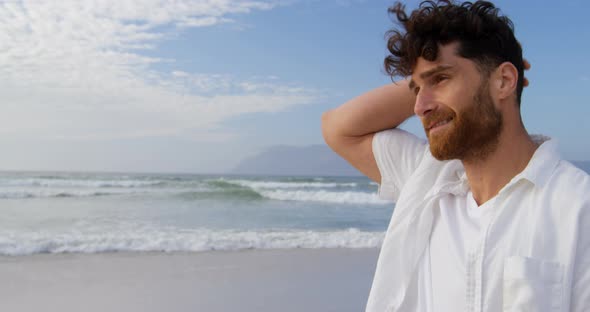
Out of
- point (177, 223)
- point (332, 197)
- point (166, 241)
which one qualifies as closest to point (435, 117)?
point (166, 241)

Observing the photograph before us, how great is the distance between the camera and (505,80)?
5.46ft

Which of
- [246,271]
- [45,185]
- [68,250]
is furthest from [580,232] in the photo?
[45,185]

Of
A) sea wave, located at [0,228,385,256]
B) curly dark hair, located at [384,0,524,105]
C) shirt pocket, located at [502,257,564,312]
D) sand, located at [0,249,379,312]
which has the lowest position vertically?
sand, located at [0,249,379,312]

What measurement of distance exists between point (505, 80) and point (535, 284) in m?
0.70

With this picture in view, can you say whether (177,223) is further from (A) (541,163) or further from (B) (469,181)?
(A) (541,163)

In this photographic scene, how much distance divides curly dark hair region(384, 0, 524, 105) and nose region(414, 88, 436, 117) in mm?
123

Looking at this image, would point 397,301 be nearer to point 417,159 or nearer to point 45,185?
point 417,159

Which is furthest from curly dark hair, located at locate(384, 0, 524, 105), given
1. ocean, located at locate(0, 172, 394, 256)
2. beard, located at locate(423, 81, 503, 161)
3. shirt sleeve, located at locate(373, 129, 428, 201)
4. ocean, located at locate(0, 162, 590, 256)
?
ocean, located at locate(0, 172, 394, 256)

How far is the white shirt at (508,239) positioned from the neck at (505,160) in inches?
3.3

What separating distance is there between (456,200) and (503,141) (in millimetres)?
288

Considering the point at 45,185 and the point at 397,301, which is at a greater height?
the point at 45,185

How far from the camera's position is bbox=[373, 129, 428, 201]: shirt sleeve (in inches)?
76.5

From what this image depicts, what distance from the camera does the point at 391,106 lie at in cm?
193

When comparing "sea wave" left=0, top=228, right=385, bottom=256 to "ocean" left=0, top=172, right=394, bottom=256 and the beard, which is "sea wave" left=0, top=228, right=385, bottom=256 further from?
the beard
